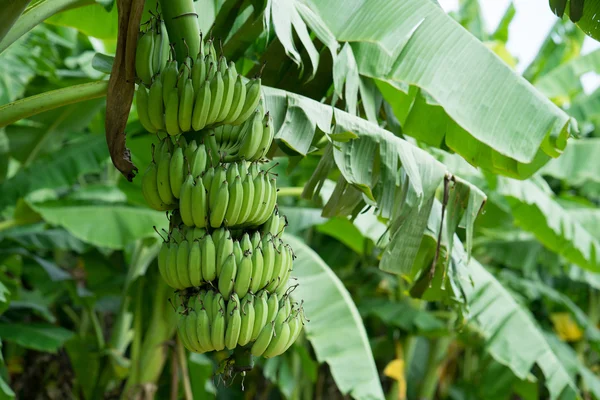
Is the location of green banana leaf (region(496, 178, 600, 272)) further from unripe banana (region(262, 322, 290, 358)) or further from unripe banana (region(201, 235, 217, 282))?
unripe banana (region(201, 235, 217, 282))

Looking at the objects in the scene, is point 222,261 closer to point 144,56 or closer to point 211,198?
point 211,198

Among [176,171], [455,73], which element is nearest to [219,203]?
[176,171]

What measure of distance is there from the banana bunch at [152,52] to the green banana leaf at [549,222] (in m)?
1.83

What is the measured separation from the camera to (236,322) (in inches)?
53.4

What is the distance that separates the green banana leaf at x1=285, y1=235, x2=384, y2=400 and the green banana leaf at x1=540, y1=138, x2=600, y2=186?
1738 millimetres

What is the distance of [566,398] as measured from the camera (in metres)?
2.82

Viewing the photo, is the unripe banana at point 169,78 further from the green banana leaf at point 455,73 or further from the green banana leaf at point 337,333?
the green banana leaf at point 337,333

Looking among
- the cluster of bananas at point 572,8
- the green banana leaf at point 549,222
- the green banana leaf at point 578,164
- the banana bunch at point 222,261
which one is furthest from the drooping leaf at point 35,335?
the green banana leaf at point 578,164

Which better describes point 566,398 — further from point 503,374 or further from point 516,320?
point 503,374

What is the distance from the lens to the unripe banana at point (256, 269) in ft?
4.61

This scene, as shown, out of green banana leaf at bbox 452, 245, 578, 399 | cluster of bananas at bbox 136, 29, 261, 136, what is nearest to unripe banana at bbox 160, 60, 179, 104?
cluster of bananas at bbox 136, 29, 261, 136

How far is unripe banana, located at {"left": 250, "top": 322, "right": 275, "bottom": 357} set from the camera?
1.42m

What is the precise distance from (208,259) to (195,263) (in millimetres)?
27

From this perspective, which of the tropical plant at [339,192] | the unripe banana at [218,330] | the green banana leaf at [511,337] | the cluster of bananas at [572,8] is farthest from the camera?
the green banana leaf at [511,337]
